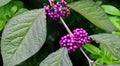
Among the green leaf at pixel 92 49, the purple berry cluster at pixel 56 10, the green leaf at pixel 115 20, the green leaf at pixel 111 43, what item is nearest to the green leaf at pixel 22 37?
the purple berry cluster at pixel 56 10

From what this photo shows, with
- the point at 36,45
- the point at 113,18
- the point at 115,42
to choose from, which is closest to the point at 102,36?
the point at 115,42

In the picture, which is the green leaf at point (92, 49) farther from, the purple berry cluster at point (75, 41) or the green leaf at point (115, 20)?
the purple berry cluster at point (75, 41)

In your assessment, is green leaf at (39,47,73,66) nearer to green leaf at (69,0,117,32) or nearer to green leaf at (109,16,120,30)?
green leaf at (69,0,117,32)

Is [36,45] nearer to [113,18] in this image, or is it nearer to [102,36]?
[102,36]

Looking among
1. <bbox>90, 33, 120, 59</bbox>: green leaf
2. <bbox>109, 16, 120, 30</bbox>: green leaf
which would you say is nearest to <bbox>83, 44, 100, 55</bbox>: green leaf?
<bbox>109, 16, 120, 30</bbox>: green leaf

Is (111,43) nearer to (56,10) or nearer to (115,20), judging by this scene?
(56,10)

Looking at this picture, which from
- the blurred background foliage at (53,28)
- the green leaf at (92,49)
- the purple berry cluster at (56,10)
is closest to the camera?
the purple berry cluster at (56,10)
